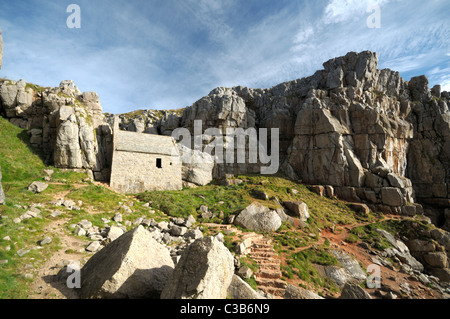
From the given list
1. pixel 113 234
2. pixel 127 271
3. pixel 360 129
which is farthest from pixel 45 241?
pixel 360 129

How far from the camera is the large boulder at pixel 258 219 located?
19984mm

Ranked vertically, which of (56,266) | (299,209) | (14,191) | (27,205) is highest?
(14,191)

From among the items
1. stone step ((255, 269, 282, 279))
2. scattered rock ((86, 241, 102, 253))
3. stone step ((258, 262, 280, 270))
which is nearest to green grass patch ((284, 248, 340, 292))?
stone step ((258, 262, 280, 270))

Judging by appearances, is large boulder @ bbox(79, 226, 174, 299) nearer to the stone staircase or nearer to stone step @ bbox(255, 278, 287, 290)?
stone step @ bbox(255, 278, 287, 290)

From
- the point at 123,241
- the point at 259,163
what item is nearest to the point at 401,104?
the point at 259,163

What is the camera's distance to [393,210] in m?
32.7

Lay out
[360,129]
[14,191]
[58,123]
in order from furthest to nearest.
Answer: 1. [360,129]
2. [58,123]
3. [14,191]

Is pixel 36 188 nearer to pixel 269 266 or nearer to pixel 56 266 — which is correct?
pixel 56 266

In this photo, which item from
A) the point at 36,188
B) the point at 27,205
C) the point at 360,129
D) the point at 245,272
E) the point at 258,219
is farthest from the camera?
the point at 360,129

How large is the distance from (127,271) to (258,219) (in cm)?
1581

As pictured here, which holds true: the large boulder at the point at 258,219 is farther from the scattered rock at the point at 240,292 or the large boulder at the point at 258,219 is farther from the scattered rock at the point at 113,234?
→ the scattered rock at the point at 240,292

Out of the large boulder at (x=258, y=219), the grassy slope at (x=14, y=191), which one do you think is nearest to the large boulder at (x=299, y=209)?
the large boulder at (x=258, y=219)

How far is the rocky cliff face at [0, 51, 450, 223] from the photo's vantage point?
87.4 ft

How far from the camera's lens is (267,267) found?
1344 cm
